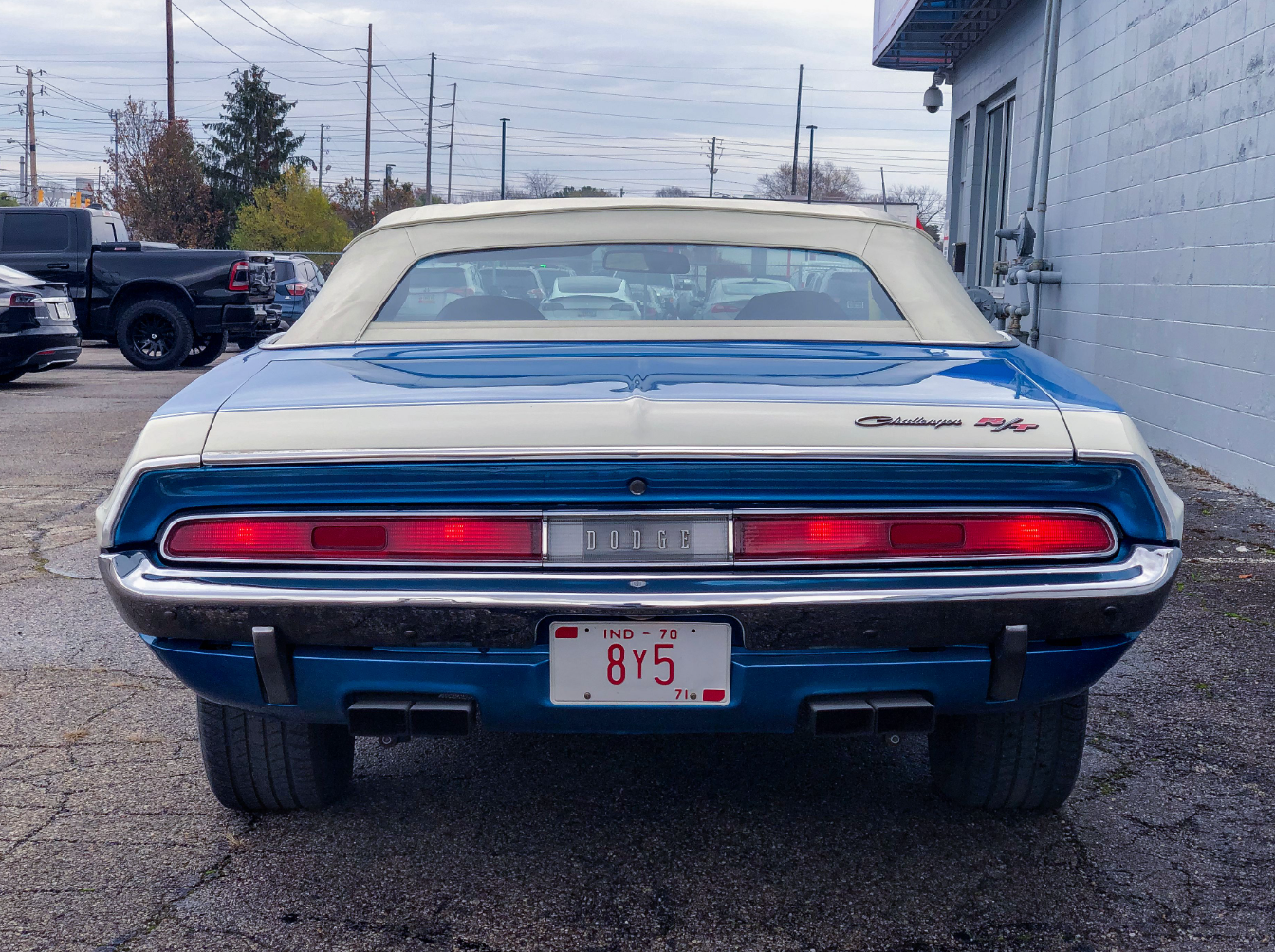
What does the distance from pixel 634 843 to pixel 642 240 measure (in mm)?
1580

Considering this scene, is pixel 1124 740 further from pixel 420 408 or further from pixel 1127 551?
pixel 420 408

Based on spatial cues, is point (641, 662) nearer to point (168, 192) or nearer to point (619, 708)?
point (619, 708)

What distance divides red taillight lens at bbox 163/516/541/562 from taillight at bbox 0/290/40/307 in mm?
11910

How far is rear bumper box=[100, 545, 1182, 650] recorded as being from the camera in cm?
225

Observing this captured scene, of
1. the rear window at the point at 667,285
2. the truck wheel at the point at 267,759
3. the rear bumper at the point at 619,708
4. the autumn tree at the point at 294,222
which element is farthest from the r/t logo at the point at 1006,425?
the autumn tree at the point at 294,222

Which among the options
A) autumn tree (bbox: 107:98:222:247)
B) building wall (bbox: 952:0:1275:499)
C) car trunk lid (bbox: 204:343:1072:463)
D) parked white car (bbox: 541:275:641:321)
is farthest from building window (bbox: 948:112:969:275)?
autumn tree (bbox: 107:98:222:247)

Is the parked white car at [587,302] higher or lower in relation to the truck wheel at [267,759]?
higher

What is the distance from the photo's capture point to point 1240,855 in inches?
108

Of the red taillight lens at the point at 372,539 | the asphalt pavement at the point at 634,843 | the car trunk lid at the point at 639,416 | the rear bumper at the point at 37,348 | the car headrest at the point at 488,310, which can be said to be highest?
the car headrest at the point at 488,310

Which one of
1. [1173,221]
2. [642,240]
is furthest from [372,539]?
[1173,221]

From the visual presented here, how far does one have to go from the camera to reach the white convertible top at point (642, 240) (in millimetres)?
3146

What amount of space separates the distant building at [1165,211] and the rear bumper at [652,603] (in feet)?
18.0

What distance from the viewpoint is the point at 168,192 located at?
4009 centimetres

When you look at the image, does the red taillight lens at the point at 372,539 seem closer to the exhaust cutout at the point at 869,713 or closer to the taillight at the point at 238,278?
the exhaust cutout at the point at 869,713
